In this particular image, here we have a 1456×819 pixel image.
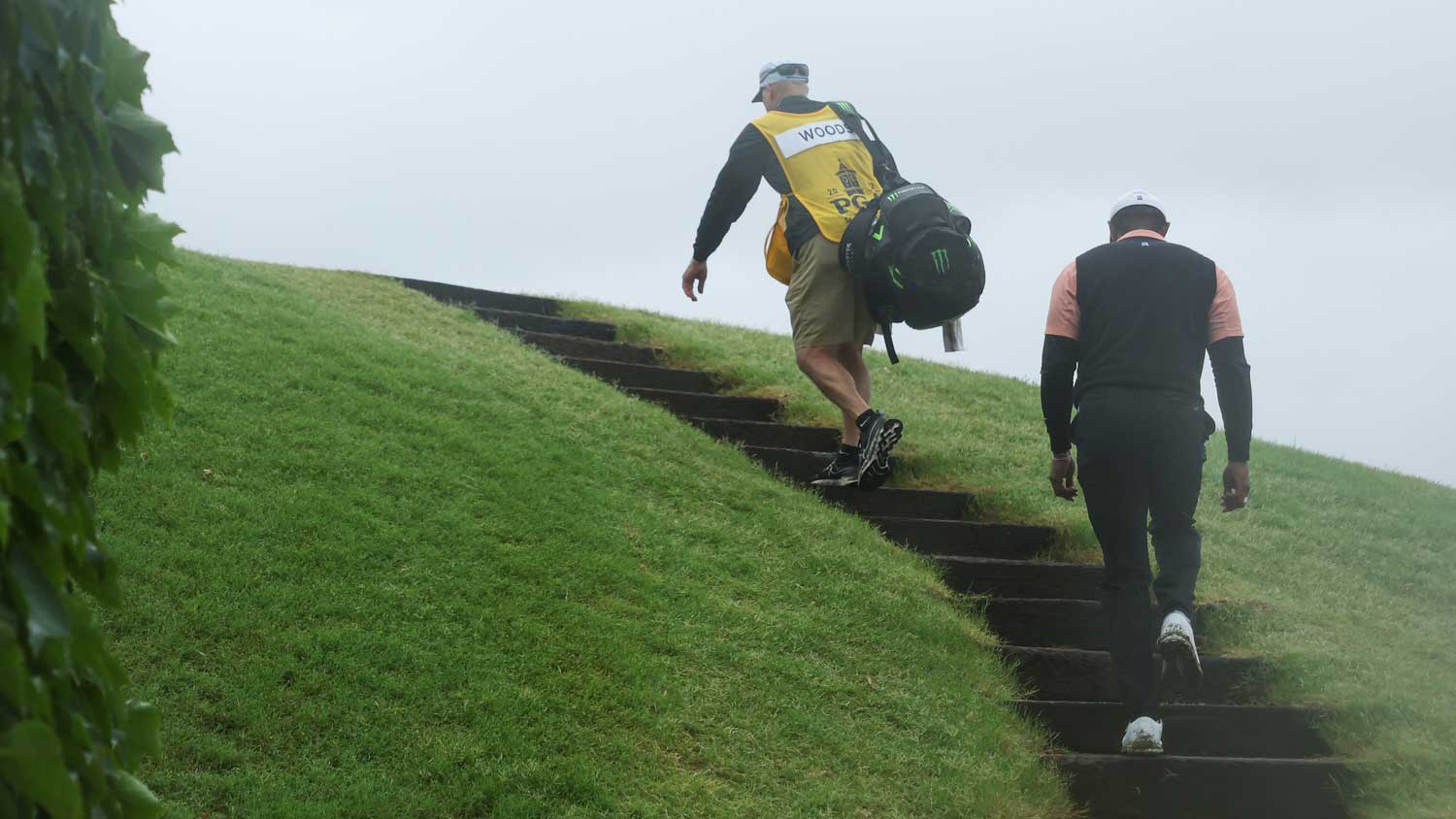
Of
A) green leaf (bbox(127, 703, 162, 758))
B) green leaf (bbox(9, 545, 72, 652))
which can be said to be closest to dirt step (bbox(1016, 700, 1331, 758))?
green leaf (bbox(127, 703, 162, 758))

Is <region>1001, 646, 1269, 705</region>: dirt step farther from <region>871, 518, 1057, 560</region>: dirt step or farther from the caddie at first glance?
the caddie

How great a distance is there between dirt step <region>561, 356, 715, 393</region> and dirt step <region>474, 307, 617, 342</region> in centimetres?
120

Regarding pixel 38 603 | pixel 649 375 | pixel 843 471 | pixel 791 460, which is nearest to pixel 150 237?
pixel 38 603

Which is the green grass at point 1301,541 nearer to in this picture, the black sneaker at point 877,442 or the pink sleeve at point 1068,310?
the black sneaker at point 877,442

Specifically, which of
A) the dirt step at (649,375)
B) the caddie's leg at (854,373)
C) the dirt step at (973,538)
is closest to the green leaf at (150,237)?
the caddie's leg at (854,373)

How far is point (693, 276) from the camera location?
297 inches

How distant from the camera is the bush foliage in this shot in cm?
168

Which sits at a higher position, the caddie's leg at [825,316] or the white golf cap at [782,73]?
the white golf cap at [782,73]

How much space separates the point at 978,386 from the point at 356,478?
6542 millimetres

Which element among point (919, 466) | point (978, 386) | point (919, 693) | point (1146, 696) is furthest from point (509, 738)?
point (978, 386)

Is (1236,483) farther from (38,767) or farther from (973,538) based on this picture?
(38,767)

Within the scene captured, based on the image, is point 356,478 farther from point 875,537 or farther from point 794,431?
point 794,431

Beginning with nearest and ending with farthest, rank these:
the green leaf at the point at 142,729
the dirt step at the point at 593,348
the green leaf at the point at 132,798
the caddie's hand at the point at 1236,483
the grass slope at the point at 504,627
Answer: the green leaf at the point at 132,798, the green leaf at the point at 142,729, the grass slope at the point at 504,627, the caddie's hand at the point at 1236,483, the dirt step at the point at 593,348

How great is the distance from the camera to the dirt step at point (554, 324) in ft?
38.0
